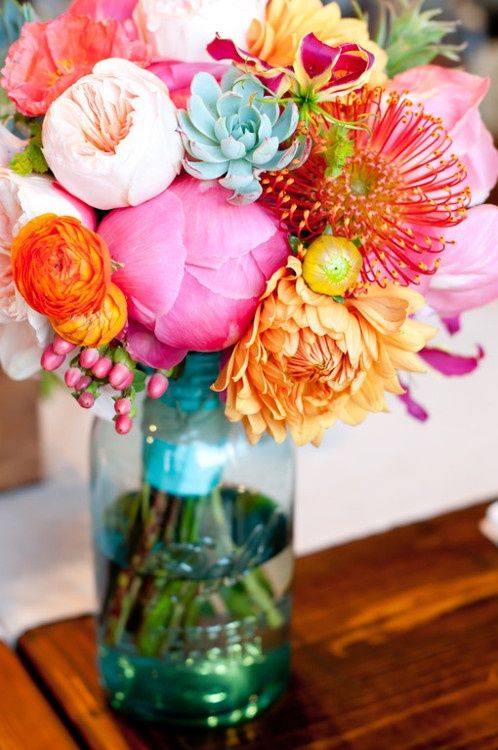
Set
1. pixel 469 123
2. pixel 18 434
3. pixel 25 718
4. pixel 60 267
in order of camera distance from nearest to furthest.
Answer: pixel 60 267 < pixel 469 123 < pixel 25 718 < pixel 18 434

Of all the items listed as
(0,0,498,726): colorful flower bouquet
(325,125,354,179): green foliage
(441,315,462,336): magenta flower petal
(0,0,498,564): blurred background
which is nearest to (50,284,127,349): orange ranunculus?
(0,0,498,726): colorful flower bouquet

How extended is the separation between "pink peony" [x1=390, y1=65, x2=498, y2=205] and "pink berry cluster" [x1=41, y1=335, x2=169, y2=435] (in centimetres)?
19

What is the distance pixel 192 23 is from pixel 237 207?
0.10 meters

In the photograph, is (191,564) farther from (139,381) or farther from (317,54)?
(317,54)

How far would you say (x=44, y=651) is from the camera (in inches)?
25.9

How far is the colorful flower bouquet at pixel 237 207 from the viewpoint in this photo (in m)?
0.42

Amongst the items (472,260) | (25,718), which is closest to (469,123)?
(472,260)

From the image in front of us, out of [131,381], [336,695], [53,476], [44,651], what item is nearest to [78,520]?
[53,476]

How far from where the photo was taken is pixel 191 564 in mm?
593

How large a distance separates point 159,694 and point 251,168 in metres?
0.34

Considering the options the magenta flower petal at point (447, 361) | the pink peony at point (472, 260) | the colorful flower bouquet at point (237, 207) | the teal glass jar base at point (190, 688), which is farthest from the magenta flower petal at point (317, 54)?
the teal glass jar base at point (190, 688)

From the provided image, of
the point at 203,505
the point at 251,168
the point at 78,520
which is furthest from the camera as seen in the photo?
the point at 78,520

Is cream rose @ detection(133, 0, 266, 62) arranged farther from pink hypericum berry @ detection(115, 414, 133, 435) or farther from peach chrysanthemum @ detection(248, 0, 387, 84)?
pink hypericum berry @ detection(115, 414, 133, 435)

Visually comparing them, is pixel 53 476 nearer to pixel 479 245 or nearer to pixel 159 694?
pixel 159 694
